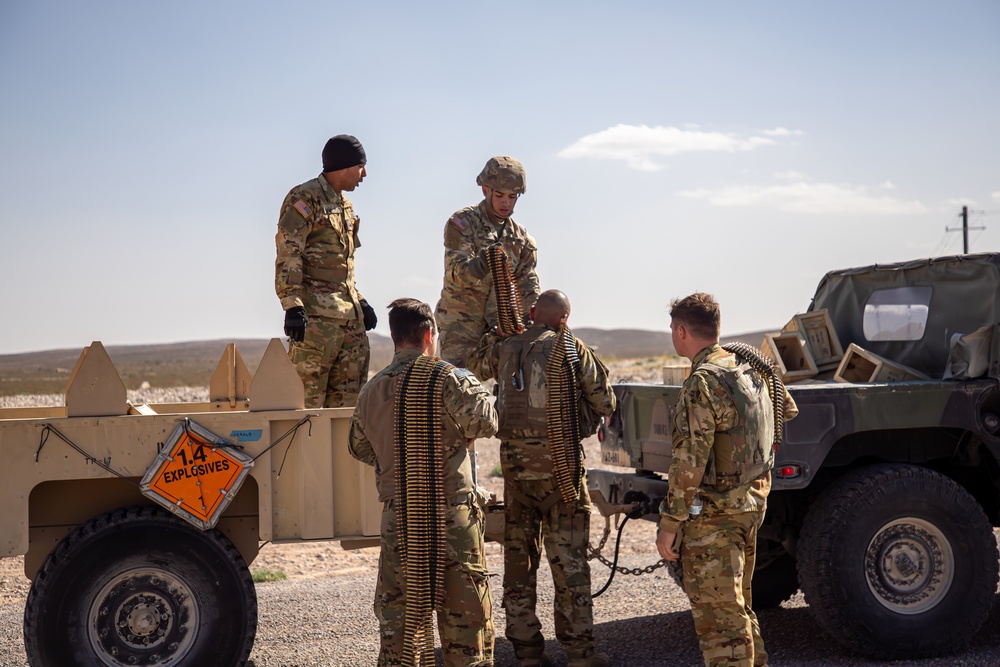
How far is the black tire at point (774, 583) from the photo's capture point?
677 cm

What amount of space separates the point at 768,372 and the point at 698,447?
56cm

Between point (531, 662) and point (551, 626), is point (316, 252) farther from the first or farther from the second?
point (551, 626)

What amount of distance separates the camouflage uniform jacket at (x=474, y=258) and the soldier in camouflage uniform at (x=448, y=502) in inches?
56.4

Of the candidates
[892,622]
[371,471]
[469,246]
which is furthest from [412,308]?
[892,622]

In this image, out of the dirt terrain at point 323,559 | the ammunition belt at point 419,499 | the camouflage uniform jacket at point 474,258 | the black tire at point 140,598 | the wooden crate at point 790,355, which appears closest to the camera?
the ammunition belt at point 419,499

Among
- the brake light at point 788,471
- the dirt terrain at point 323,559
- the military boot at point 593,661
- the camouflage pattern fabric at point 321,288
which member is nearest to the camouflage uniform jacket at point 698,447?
the brake light at point 788,471

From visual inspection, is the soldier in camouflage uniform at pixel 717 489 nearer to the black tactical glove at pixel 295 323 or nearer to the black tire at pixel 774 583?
the black tire at pixel 774 583

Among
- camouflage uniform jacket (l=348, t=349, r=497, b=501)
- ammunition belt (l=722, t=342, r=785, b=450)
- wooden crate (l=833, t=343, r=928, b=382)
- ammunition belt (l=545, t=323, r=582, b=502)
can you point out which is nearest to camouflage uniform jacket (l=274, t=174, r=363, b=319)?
ammunition belt (l=545, t=323, r=582, b=502)

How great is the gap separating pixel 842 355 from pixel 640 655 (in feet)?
8.40

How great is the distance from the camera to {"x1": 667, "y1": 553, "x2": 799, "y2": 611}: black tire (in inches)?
266

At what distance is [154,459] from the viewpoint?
4961mm

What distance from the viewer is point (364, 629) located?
6.64m

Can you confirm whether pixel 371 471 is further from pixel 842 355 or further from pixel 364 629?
pixel 842 355

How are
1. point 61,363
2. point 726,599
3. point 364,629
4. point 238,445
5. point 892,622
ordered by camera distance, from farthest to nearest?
point 61,363 → point 364,629 → point 892,622 → point 238,445 → point 726,599
